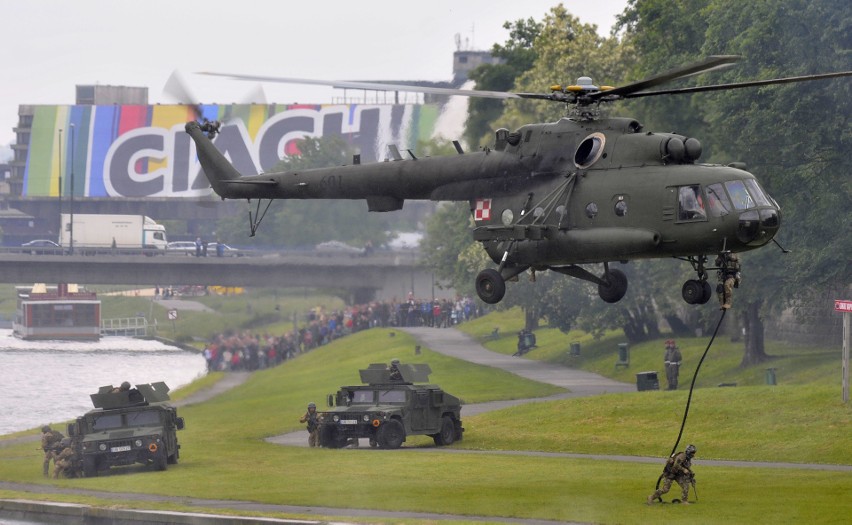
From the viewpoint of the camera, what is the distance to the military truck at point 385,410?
44.7 meters

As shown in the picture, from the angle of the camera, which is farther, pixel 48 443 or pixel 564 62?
pixel 564 62

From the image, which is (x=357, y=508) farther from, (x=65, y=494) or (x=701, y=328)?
(x=701, y=328)

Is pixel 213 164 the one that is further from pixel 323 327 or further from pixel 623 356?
pixel 323 327

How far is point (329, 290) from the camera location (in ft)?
248

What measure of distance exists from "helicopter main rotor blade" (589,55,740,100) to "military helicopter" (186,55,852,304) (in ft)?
0.16

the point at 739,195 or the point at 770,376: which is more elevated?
the point at 739,195

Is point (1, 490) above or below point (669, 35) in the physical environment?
below

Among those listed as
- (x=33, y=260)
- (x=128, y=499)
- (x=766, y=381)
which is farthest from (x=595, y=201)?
(x=33, y=260)

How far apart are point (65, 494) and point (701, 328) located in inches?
1510

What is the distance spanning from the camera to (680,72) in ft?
87.3

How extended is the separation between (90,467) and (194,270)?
46485 mm

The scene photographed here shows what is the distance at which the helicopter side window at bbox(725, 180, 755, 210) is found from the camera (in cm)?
2842

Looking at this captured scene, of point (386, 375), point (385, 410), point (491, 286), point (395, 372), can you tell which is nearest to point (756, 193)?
point (491, 286)

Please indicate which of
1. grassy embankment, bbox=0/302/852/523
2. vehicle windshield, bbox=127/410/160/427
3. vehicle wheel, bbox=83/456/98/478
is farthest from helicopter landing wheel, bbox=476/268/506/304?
vehicle wheel, bbox=83/456/98/478
